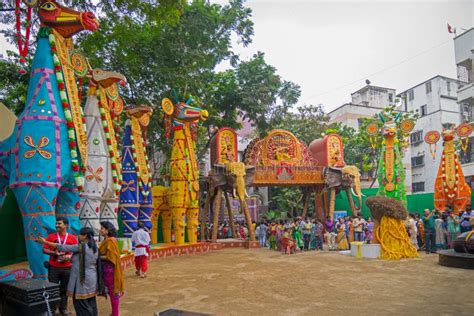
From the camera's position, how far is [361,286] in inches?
297

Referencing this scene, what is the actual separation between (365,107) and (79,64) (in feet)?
100.0

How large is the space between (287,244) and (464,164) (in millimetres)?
14576

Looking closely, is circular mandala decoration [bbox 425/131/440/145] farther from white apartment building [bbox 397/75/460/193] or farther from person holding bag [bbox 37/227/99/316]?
person holding bag [bbox 37/227/99/316]

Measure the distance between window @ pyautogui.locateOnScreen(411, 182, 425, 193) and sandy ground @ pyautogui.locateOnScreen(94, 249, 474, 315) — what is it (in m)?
21.1

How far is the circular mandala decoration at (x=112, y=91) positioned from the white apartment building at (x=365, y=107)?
25.5 metres

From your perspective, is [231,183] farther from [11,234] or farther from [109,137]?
[11,234]

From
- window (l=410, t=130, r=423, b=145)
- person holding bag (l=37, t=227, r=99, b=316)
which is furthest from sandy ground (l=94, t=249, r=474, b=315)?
window (l=410, t=130, r=423, b=145)

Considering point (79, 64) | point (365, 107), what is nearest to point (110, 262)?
point (79, 64)

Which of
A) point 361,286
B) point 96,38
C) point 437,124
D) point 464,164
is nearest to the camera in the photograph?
point 361,286

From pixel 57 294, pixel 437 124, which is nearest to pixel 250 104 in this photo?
pixel 57 294

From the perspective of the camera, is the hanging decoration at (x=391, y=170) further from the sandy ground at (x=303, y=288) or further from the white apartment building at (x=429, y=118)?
the white apartment building at (x=429, y=118)

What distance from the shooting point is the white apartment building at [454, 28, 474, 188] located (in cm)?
2227

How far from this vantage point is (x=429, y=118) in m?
29.8

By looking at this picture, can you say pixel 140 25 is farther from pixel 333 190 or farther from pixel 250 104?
pixel 333 190
